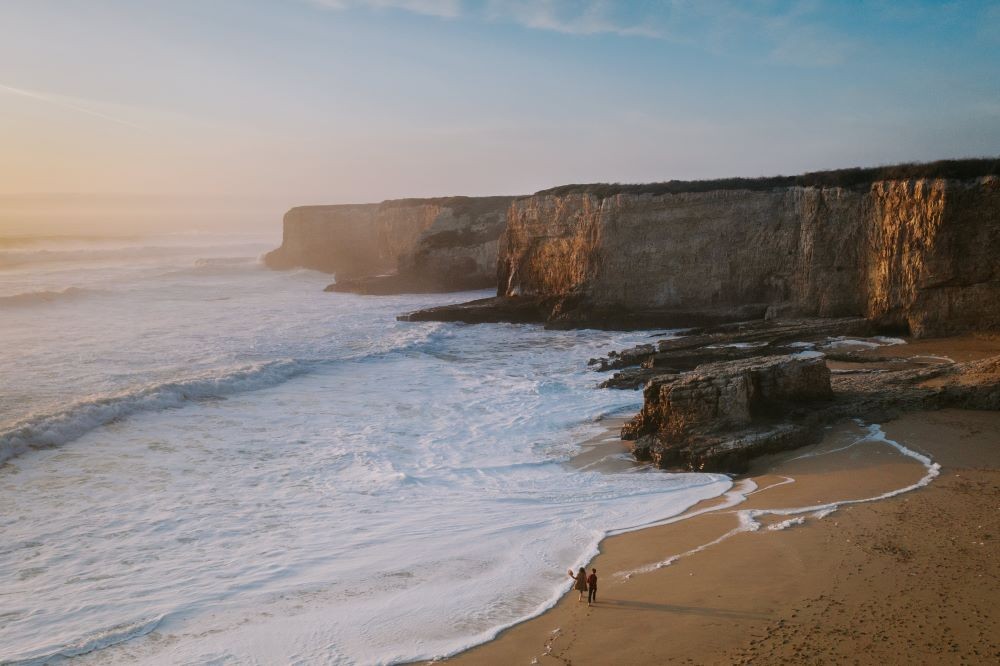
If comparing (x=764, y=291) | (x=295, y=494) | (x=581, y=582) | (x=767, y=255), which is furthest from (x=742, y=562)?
(x=767, y=255)

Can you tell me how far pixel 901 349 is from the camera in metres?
18.3

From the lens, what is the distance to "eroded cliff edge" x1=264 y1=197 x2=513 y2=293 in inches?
1588

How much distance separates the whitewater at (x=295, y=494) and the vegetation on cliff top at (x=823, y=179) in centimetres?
555

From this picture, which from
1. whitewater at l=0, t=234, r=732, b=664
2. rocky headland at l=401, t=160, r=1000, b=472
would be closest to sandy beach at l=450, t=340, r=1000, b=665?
whitewater at l=0, t=234, r=732, b=664

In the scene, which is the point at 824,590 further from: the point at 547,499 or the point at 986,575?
the point at 547,499

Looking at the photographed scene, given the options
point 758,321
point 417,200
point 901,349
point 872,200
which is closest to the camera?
point 901,349

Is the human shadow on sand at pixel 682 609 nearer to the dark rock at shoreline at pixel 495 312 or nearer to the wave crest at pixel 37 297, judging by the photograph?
the dark rock at shoreline at pixel 495 312

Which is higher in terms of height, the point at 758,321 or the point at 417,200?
the point at 417,200

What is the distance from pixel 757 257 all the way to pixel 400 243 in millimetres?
29095

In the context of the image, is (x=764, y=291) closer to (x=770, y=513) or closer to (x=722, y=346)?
(x=722, y=346)

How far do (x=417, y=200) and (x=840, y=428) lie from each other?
126 ft

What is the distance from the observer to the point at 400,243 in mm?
48906

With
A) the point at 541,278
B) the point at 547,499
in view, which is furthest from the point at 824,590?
the point at 541,278

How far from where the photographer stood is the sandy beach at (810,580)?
6.29 metres
